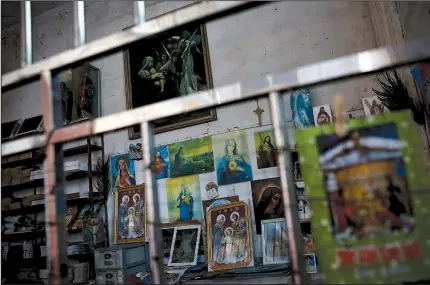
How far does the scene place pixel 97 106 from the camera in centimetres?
430

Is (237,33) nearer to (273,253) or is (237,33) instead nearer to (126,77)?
(126,77)

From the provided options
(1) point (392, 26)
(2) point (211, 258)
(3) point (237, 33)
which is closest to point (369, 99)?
(1) point (392, 26)

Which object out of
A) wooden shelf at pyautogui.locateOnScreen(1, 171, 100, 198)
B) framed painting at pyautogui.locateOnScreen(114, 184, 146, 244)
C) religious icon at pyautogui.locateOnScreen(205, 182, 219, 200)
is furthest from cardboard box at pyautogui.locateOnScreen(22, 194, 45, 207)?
religious icon at pyautogui.locateOnScreen(205, 182, 219, 200)

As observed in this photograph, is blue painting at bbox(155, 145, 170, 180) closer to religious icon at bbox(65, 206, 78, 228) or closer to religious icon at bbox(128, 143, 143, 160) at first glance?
religious icon at bbox(128, 143, 143, 160)

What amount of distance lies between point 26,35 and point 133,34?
473 millimetres

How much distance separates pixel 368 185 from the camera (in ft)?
2.60

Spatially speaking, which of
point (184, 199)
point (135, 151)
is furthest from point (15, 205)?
point (184, 199)

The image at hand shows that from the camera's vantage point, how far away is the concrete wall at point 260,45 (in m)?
3.41

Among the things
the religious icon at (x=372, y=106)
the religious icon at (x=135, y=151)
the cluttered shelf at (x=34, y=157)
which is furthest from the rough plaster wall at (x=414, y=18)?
the cluttered shelf at (x=34, y=157)

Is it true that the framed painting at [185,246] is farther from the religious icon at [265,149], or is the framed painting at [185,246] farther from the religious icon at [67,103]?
the religious icon at [67,103]

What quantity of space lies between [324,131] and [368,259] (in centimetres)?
29

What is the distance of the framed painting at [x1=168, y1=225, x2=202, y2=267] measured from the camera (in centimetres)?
347

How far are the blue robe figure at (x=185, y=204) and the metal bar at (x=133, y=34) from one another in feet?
8.65

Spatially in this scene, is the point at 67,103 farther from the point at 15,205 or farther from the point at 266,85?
the point at 266,85
